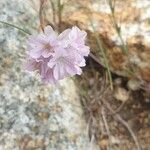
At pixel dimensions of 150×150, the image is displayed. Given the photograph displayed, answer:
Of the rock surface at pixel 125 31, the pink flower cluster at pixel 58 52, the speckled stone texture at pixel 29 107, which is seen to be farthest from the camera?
the rock surface at pixel 125 31

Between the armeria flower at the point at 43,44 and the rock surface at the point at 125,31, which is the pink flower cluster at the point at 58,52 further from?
the rock surface at the point at 125,31

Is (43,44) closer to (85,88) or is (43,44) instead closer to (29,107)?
(29,107)

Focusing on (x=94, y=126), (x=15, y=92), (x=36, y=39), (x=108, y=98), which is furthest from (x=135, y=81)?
(x=36, y=39)

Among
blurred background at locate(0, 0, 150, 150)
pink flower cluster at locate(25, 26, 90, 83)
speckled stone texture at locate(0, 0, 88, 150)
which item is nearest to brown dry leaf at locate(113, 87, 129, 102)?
blurred background at locate(0, 0, 150, 150)

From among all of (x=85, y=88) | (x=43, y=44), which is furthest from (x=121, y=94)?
(x=43, y=44)

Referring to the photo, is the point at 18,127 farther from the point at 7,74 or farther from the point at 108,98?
the point at 108,98

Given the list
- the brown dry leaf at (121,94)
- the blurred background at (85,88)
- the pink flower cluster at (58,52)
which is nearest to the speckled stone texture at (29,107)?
the blurred background at (85,88)
